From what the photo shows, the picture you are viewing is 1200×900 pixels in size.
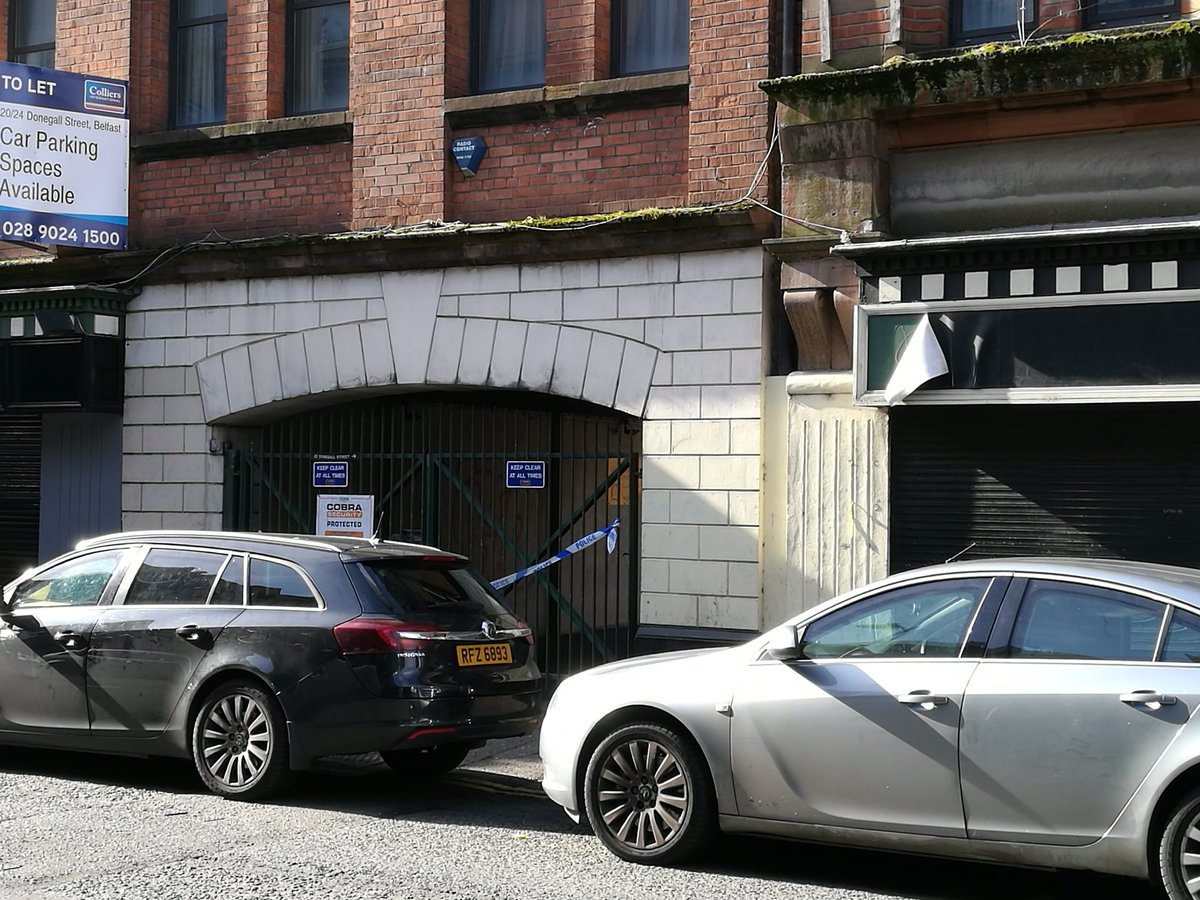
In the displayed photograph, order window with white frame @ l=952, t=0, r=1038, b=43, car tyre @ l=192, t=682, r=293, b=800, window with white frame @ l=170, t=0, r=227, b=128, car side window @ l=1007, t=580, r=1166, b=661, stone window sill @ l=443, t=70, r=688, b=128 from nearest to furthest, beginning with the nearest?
1. car side window @ l=1007, t=580, r=1166, b=661
2. car tyre @ l=192, t=682, r=293, b=800
3. window with white frame @ l=952, t=0, r=1038, b=43
4. stone window sill @ l=443, t=70, r=688, b=128
5. window with white frame @ l=170, t=0, r=227, b=128

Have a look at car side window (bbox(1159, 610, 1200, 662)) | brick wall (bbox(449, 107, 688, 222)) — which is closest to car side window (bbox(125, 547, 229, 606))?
brick wall (bbox(449, 107, 688, 222))

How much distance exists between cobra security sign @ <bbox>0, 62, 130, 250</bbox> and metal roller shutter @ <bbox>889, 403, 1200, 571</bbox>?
752cm

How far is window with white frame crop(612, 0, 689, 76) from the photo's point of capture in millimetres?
12820

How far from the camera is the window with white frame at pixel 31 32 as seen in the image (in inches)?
623

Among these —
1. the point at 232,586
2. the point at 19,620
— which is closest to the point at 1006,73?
the point at 232,586

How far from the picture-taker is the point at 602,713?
24.3 ft

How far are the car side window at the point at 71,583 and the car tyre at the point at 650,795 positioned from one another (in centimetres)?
375

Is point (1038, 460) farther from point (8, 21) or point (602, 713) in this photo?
point (8, 21)

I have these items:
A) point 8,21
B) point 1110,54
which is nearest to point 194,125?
point 8,21

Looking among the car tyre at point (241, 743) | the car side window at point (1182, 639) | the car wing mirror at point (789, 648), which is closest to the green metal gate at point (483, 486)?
the car tyre at point (241, 743)

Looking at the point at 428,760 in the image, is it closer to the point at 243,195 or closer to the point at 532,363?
the point at 532,363

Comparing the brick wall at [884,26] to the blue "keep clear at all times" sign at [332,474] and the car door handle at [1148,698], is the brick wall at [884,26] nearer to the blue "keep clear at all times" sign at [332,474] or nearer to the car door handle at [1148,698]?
the blue "keep clear at all times" sign at [332,474]

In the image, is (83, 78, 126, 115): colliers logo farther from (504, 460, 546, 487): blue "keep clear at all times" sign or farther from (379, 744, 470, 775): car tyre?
(379, 744, 470, 775): car tyre

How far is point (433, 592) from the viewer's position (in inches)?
356
